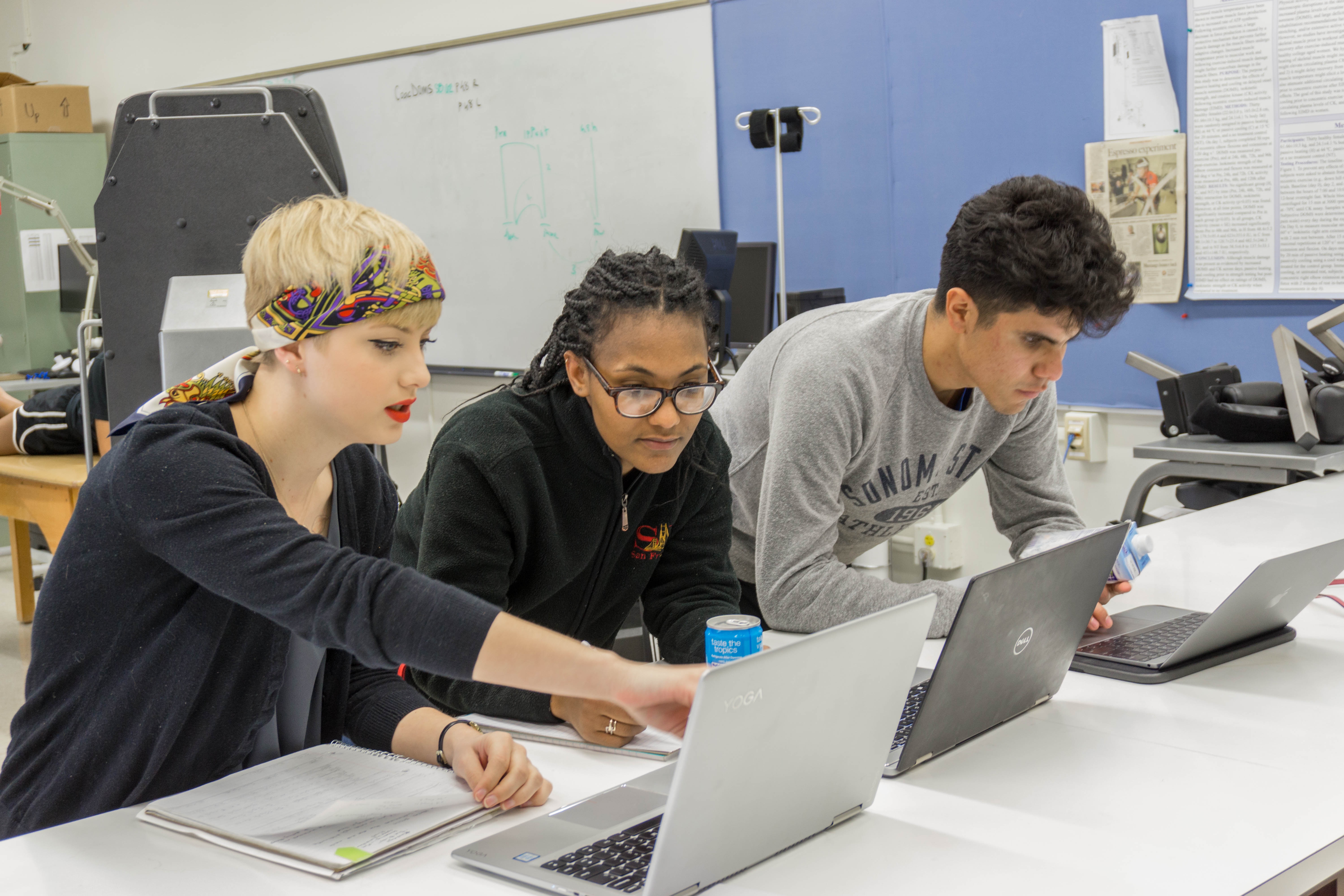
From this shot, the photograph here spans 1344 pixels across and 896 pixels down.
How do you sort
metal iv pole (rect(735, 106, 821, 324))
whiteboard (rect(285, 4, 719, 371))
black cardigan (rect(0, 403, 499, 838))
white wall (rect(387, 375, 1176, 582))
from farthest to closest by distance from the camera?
1. whiteboard (rect(285, 4, 719, 371))
2. metal iv pole (rect(735, 106, 821, 324))
3. white wall (rect(387, 375, 1176, 582))
4. black cardigan (rect(0, 403, 499, 838))

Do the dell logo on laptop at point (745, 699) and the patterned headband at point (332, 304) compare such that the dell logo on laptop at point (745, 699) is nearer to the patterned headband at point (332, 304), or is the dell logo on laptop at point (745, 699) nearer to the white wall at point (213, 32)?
the patterned headband at point (332, 304)

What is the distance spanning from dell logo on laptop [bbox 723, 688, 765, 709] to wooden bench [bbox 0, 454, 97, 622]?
2.81 metres

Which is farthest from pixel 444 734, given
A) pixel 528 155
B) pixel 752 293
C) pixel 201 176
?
pixel 528 155

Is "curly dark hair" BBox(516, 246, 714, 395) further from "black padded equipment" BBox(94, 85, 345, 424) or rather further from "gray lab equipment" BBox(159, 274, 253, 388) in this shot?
"black padded equipment" BBox(94, 85, 345, 424)

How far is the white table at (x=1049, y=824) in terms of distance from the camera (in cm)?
89

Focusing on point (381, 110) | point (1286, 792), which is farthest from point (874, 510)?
point (381, 110)

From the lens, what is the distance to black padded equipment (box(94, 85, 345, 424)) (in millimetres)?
2605

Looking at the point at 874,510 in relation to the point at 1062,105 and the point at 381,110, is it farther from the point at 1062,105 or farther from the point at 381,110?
the point at 381,110

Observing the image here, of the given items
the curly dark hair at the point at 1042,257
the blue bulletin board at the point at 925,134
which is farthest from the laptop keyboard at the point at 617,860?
the blue bulletin board at the point at 925,134

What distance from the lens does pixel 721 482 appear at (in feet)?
5.14

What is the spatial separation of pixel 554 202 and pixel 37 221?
2.88m

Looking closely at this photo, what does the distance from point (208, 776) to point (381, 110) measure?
13.1 feet

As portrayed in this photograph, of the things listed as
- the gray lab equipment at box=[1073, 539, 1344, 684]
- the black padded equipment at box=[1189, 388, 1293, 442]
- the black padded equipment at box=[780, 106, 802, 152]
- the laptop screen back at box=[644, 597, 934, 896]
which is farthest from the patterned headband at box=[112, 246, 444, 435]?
the black padded equipment at box=[780, 106, 802, 152]

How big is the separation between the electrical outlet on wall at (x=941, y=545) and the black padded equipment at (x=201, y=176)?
6.32 feet
